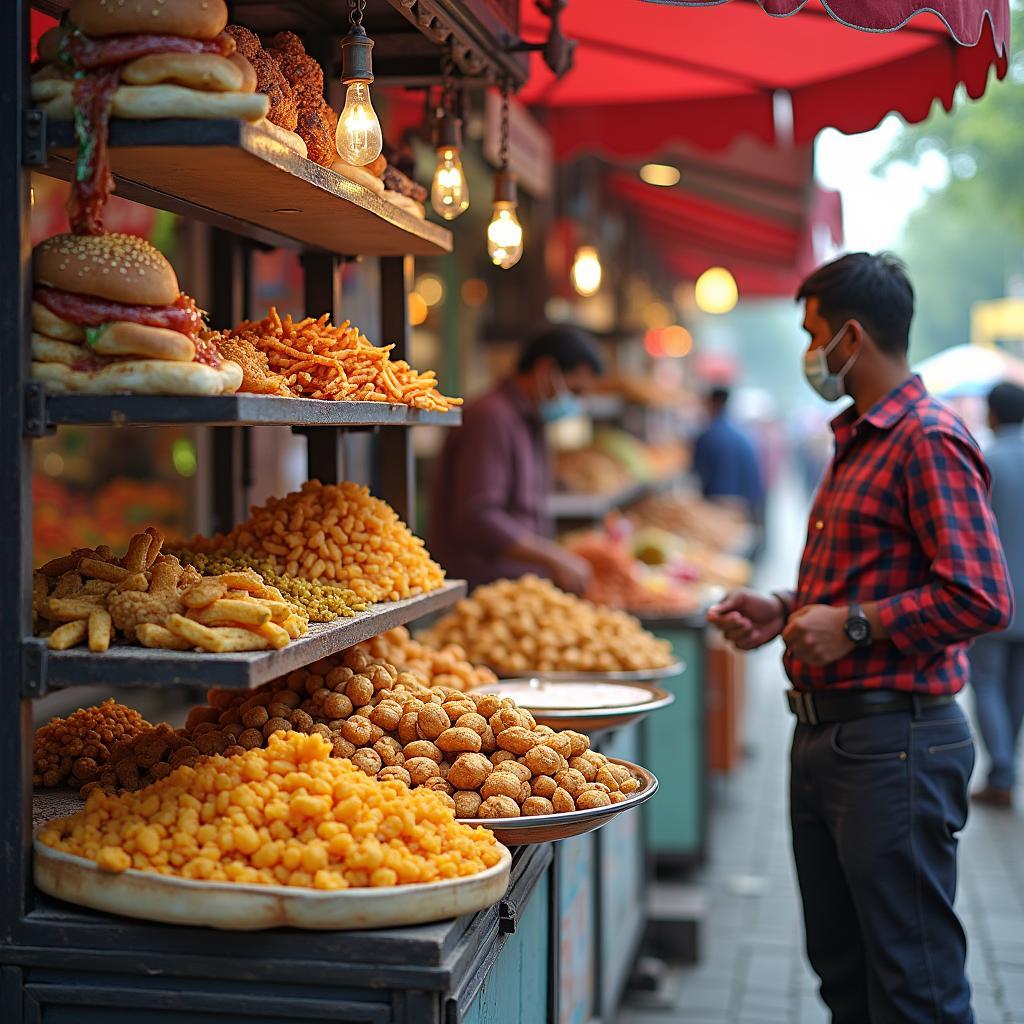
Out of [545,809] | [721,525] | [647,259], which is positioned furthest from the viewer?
[647,259]

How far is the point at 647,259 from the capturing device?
17266 mm

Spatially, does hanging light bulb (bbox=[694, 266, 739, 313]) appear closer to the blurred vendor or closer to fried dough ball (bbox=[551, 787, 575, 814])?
the blurred vendor

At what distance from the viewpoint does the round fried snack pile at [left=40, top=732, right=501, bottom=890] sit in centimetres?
230

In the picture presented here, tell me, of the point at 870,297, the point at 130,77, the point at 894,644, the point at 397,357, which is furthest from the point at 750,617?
the point at 130,77

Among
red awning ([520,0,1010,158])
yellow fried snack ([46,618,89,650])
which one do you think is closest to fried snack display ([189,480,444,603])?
yellow fried snack ([46,618,89,650])

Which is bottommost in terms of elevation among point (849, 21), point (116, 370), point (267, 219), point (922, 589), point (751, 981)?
point (751, 981)

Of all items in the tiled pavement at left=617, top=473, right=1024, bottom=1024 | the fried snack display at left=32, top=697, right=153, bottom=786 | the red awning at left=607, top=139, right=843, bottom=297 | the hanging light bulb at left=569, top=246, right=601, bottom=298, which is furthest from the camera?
the red awning at left=607, top=139, right=843, bottom=297

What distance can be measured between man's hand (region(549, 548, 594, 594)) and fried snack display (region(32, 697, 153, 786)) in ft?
9.14

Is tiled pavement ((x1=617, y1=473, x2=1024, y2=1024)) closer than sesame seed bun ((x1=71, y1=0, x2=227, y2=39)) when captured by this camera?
No

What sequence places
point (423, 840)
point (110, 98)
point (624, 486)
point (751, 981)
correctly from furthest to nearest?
point (624, 486) < point (751, 981) < point (423, 840) < point (110, 98)

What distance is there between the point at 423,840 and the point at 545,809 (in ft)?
1.35

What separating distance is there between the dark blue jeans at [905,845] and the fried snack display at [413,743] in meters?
0.82

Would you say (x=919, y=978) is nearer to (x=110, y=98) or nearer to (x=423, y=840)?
(x=423, y=840)

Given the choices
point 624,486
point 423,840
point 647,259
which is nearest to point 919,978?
point 423,840
